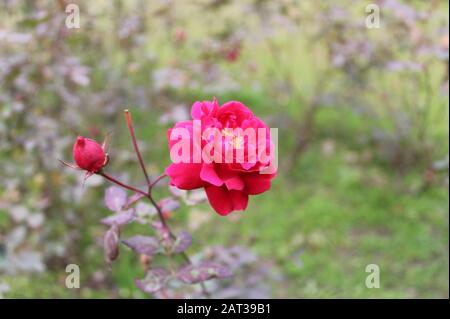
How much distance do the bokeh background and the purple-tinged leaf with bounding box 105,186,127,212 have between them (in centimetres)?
46

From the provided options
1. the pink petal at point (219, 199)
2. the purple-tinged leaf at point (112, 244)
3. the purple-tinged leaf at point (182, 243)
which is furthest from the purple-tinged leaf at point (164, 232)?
the pink petal at point (219, 199)

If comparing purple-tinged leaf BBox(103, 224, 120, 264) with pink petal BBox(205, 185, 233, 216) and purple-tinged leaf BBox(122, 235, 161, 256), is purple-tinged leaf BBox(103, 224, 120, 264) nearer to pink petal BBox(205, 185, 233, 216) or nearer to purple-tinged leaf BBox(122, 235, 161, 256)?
purple-tinged leaf BBox(122, 235, 161, 256)

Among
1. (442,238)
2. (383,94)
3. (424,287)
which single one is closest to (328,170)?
(383,94)

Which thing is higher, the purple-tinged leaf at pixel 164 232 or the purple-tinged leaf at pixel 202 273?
the purple-tinged leaf at pixel 164 232

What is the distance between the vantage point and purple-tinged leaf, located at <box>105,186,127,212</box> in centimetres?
112

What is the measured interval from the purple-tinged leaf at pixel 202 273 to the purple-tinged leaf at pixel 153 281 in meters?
0.04

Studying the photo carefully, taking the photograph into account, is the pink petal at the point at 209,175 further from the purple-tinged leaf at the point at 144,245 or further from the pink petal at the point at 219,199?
the purple-tinged leaf at the point at 144,245

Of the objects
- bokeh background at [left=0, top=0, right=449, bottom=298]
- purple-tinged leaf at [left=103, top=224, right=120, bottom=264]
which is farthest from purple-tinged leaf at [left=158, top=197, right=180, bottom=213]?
bokeh background at [left=0, top=0, right=449, bottom=298]

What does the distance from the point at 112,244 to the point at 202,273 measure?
202 millimetres

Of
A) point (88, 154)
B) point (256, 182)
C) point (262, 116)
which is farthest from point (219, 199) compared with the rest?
point (262, 116)

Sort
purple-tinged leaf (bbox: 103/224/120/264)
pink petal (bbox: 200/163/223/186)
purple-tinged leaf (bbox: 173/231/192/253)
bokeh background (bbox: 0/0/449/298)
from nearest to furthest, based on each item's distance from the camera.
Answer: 1. pink petal (bbox: 200/163/223/186)
2. purple-tinged leaf (bbox: 103/224/120/264)
3. purple-tinged leaf (bbox: 173/231/192/253)
4. bokeh background (bbox: 0/0/449/298)

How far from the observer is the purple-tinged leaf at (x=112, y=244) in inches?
41.3

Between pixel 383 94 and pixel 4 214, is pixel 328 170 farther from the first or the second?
pixel 4 214

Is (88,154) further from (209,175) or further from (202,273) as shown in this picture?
(202,273)
